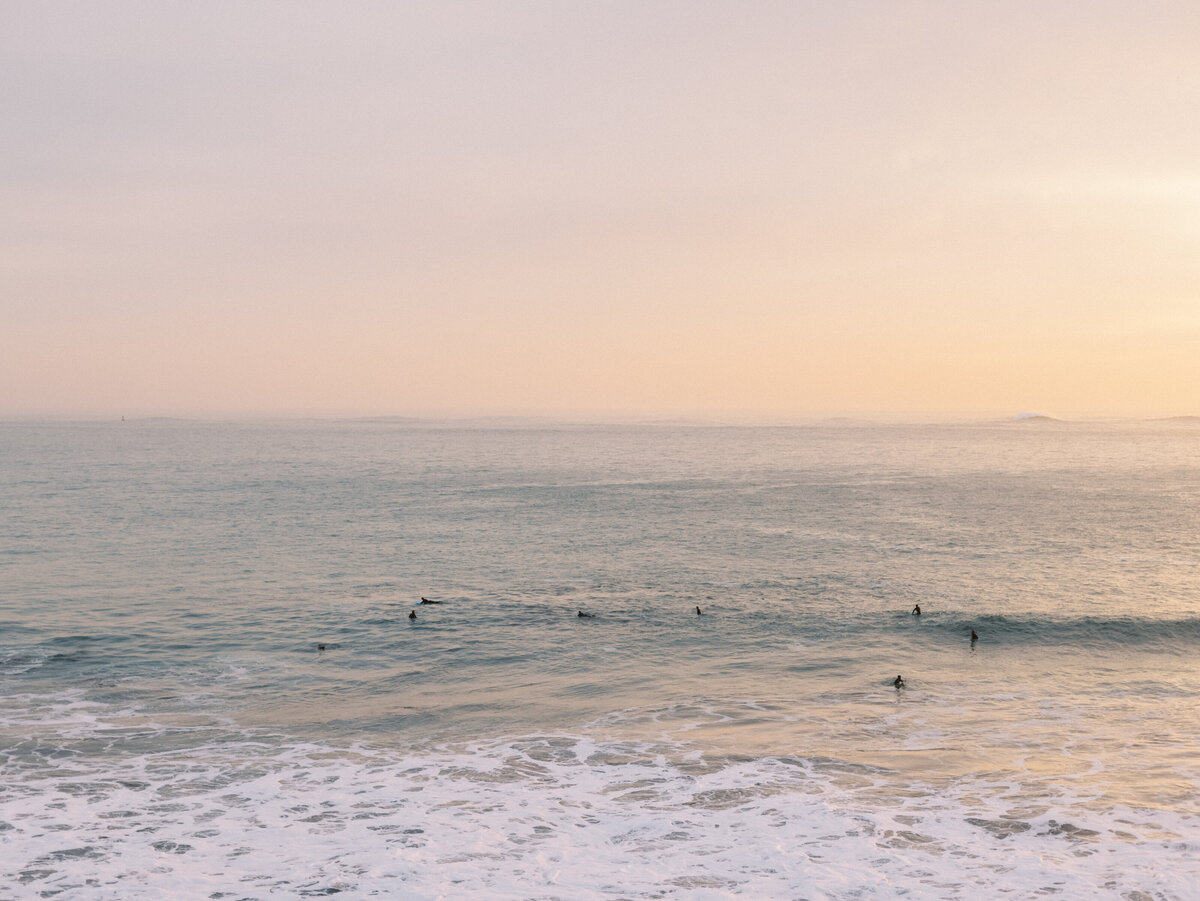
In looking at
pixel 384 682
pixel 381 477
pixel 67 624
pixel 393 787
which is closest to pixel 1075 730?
pixel 393 787

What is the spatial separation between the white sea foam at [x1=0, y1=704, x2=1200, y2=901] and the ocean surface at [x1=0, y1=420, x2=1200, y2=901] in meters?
0.09

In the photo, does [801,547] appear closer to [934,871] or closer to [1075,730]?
[1075,730]

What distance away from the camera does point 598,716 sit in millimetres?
29188

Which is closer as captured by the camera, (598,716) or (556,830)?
(556,830)

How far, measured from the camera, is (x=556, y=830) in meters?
20.4

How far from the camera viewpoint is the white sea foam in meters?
17.6

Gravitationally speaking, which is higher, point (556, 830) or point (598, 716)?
point (556, 830)

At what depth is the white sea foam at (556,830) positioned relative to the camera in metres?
17.6

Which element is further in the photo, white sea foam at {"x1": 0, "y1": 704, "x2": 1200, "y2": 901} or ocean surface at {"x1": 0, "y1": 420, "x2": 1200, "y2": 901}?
ocean surface at {"x1": 0, "y1": 420, "x2": 1200, "y2": 901}

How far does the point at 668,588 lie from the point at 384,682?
73.1ft

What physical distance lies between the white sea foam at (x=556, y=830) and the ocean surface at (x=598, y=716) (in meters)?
0.09

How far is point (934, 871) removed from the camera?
709 inches

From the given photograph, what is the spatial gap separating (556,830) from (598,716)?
887 centimetres

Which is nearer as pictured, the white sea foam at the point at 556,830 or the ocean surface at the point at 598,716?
the white sea foam at the point at 556,830
